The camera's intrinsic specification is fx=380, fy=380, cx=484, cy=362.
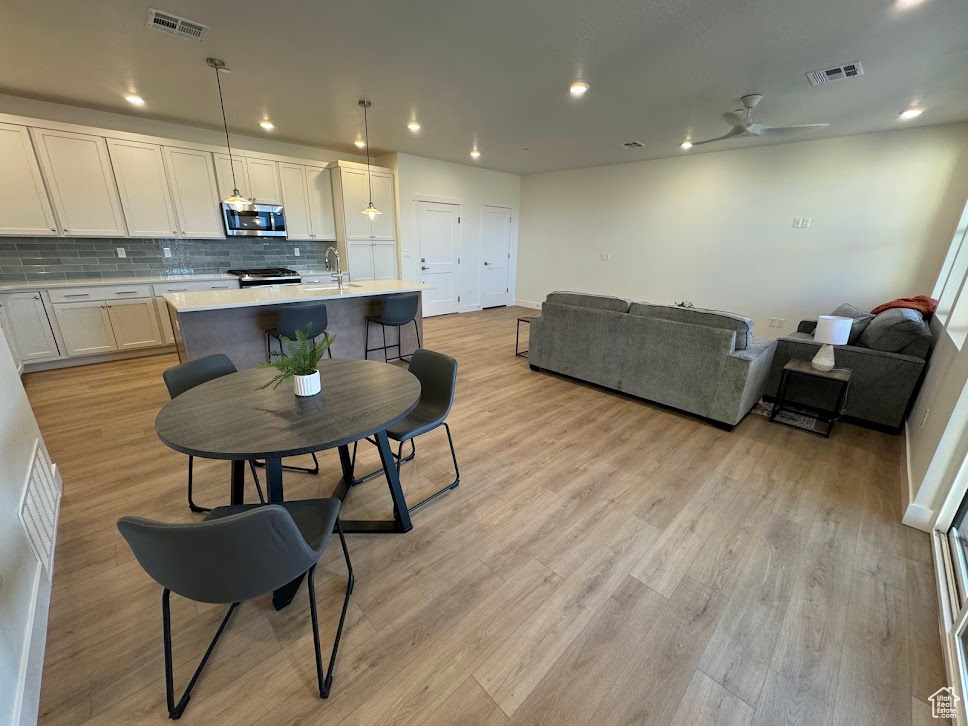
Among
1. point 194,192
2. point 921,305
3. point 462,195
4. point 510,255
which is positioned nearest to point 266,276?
point 194,192

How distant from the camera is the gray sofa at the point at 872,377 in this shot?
2.91m

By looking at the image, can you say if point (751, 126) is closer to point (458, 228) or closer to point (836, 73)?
point (836, 73)

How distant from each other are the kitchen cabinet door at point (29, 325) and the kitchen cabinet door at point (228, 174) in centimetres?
215

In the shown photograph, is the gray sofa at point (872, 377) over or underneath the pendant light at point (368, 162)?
A: underneath

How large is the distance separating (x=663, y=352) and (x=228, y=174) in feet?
18.1

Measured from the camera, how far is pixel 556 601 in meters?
1.62

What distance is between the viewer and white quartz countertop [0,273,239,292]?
12.3ft

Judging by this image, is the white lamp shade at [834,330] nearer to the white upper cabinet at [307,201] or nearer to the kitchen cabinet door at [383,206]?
the kitchen cabinet door at [383,206]

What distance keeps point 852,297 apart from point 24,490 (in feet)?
24.3

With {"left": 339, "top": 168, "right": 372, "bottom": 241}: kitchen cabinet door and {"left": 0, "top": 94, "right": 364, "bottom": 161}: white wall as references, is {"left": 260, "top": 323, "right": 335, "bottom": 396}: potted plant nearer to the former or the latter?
{"left": 339, "top": 168, "right": 372, "bottom": 241}: kitchen cabinet door

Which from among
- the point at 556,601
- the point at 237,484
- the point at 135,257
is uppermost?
the point at 135,257

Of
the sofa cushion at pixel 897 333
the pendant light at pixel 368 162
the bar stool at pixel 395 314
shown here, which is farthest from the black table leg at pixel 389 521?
the sofa cushion at pixel 897 333

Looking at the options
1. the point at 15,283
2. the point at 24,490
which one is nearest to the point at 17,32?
the point at 15,283

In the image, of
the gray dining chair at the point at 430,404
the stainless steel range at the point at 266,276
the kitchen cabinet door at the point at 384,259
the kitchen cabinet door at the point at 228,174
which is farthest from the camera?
the kitchen cabinet door at the point at 384,259
